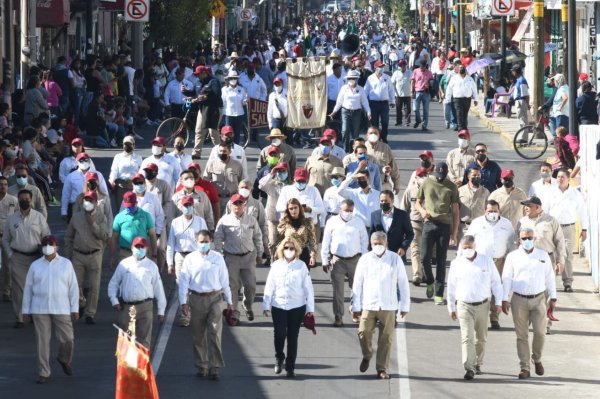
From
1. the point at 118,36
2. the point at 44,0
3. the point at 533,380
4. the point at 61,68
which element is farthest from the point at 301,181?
the point at 118,36

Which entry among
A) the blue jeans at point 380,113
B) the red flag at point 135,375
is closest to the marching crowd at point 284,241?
the red flag at point 135,375

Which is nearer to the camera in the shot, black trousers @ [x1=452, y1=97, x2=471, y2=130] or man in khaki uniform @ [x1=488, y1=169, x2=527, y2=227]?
man in khaki uniform @ [x1=488, y1=169, x2=527, y2=227]

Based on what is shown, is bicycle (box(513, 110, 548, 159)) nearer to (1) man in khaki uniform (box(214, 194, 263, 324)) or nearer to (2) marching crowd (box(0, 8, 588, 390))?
(2) marching crowd (box(0, 8, 588, 390))

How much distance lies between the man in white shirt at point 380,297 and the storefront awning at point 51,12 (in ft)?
84.3

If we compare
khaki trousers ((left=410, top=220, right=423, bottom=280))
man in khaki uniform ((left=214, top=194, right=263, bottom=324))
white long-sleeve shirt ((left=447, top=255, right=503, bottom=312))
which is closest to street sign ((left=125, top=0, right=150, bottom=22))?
khaki trousers ((left=410, top=220, right=423, bottom=280))

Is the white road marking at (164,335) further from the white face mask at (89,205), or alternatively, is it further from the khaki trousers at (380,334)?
the khaki trousers at (380,334)

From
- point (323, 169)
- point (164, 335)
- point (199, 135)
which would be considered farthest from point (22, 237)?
point (199, 135)

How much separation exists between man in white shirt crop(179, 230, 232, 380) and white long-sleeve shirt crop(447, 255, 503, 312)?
2472 millimetres

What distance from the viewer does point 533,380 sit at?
1859 cm

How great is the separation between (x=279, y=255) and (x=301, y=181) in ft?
12.9

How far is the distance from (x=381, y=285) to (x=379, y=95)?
54.0ft

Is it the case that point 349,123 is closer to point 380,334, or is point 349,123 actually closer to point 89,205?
point 89,205

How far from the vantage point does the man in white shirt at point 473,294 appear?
18.7 metres

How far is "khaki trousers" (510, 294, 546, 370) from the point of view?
61.2ft
